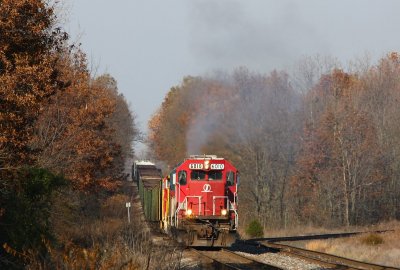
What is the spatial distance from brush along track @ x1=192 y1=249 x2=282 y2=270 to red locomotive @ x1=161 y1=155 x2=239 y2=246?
764 millimetres

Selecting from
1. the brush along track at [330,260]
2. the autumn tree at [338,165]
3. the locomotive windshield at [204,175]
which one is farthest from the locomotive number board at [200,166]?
the autumn tree at [338,165]

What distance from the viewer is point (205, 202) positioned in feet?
76.1

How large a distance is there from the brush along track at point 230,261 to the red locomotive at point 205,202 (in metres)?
0.76

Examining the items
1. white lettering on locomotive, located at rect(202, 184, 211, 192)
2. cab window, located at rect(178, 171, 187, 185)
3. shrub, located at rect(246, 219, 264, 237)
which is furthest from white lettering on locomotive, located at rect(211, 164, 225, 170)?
shrub, located at rect(246, 219, 264, 237)

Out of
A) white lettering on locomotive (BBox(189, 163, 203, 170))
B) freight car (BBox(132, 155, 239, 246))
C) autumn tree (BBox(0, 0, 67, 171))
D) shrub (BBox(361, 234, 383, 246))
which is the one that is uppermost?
autumn tree (BBox(0, 0, 67, 171))

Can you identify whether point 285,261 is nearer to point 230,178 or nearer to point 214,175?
point 230,178

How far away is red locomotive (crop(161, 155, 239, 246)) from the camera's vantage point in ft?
74.5

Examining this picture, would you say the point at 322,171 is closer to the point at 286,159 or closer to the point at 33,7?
the point at 286,159

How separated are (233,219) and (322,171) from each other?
30754 mm

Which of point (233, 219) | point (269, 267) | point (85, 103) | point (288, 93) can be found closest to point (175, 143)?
point (288, 93)

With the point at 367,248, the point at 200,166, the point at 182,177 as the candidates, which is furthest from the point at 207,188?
the point at 367,248

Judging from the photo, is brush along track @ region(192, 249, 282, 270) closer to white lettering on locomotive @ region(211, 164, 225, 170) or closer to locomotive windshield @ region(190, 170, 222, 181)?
locomotive windshield @ region(190, 170, 222, 181)

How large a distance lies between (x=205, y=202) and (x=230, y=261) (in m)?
3.76

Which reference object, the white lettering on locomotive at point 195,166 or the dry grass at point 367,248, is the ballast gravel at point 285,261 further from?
the white lettering on locomotive at point 195,166
